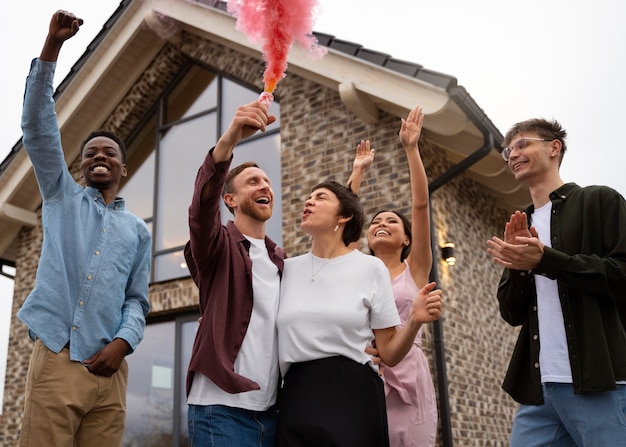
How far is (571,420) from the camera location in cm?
234

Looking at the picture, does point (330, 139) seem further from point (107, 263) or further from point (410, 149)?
point (107, 263)

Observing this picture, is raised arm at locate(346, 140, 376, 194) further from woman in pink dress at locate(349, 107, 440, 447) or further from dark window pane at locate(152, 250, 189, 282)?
dark window pane at locate(152, 250, 189, 282)

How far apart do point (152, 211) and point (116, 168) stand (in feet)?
20.1

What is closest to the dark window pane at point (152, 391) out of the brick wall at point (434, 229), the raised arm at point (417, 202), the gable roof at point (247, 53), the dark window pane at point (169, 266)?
the brick wall at point (434, 229)

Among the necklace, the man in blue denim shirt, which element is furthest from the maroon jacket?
the man in blue denim shirt

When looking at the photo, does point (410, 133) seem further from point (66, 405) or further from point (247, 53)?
point (247, 53)

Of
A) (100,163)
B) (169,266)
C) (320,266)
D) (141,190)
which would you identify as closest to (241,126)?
(320,266)

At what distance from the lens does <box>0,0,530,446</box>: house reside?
651cm

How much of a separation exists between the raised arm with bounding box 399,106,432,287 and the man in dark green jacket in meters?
0.54

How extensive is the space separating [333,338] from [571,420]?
95 cm

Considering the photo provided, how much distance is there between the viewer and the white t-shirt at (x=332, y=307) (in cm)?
227

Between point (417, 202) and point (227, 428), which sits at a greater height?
point (417, 202)

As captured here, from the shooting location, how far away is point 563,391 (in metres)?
2.38

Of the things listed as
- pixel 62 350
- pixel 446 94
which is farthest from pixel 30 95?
pixel 446 94
